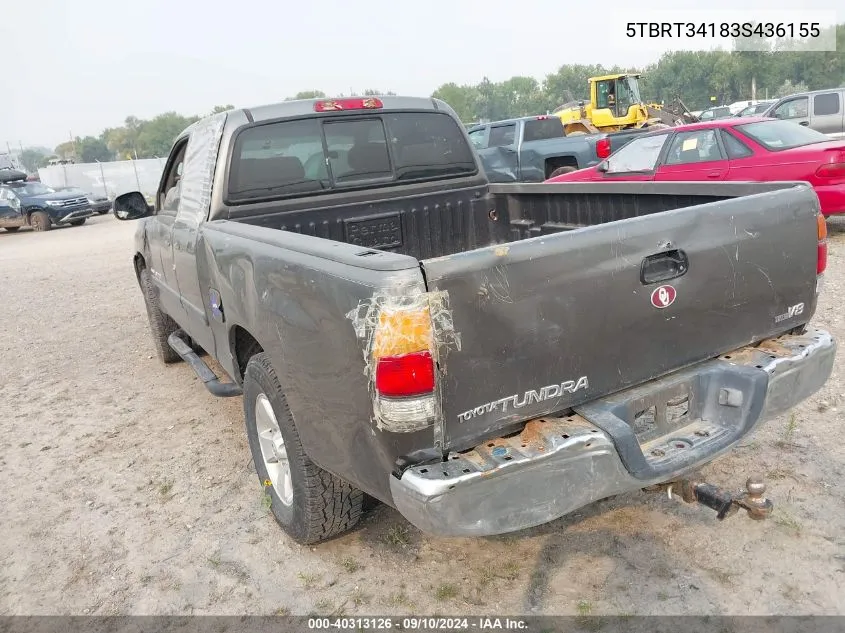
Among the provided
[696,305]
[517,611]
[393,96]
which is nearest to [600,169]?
[393,96]

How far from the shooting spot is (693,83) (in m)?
89.9

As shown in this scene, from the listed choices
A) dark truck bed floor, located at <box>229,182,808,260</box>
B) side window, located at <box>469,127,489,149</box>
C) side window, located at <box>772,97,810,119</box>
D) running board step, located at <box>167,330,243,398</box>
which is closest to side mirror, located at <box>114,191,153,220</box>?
running board step, located at <box>167,330,243,398</box>

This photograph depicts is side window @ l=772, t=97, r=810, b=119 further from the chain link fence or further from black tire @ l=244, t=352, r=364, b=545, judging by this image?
the chain link fence

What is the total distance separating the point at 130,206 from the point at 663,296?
398 centimetres

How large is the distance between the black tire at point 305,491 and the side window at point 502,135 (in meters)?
12.0

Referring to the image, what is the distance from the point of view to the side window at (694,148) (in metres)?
8.41

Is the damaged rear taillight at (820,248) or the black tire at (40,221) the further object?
the black tire at (40,221)

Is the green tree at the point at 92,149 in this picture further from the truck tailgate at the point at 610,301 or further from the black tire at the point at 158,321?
the truck tailgate at the point at 610,301

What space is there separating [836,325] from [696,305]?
3427 mm

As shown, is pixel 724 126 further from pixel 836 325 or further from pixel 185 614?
pixel 185 614

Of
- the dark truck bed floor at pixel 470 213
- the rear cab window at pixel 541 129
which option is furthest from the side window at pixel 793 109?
the dark truck bed floor at pixel 470 213

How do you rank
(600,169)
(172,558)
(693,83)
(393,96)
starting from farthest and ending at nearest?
(693,83) < (600,169) < (393,96) < (172,558)

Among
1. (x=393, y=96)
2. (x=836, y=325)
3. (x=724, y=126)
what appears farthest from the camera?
(x=724, y=126)

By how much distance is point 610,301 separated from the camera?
2.44 metres
